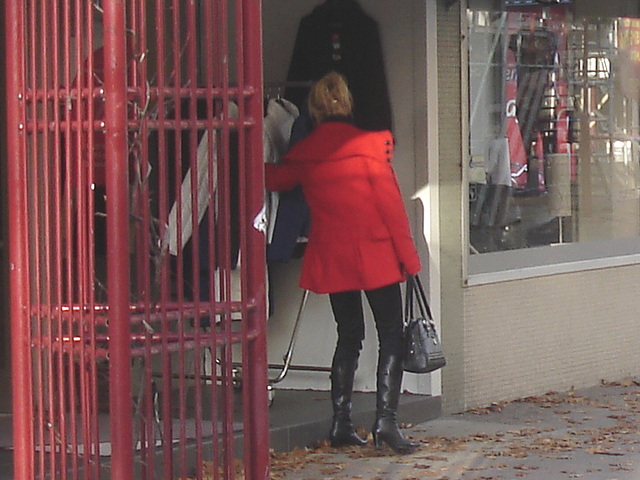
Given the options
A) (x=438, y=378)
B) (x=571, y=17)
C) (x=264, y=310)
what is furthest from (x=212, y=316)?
(x=571, y=17)

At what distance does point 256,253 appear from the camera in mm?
4832

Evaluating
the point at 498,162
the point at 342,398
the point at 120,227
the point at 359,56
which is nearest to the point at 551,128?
the point at 498,162

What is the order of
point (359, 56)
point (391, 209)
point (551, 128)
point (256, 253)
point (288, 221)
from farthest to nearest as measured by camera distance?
point (551, 128)
point (359, 56)
point (288, 221)
point (391, 209)
point (256, 253)

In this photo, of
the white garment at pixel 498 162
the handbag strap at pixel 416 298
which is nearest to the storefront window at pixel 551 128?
the white garment at pixel 498 162

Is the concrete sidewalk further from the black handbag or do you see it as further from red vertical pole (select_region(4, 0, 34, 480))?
red vertical pole (select_region(4, 0, 34, 480))

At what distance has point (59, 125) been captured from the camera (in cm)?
461

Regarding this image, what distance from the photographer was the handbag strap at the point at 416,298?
25.1 feet

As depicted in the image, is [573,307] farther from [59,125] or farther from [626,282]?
[59,125]

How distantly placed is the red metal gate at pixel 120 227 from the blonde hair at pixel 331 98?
2.47 meters

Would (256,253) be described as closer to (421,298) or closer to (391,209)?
(391,209)

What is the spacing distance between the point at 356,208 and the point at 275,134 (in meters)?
0.83

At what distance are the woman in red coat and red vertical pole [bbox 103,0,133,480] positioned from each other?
113 inches

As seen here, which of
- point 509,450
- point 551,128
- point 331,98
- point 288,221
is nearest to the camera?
point 331,98

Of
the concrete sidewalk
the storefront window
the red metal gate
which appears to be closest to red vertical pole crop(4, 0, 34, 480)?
the red metal gate
